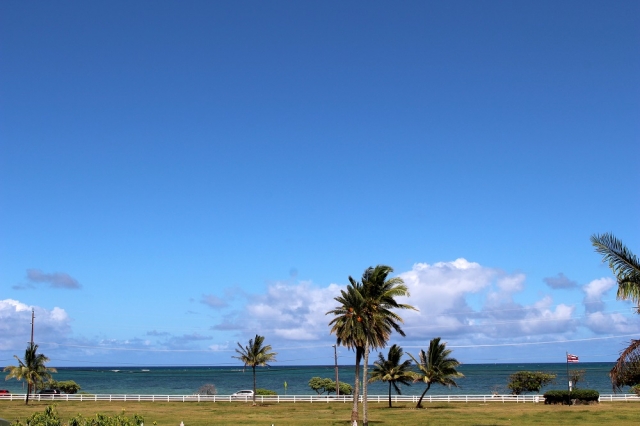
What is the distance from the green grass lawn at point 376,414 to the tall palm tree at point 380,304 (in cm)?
635

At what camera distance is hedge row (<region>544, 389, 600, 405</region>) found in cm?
6775

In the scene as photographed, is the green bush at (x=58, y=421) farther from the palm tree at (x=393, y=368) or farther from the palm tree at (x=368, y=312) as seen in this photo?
the palm tree at (x=393, y=368)

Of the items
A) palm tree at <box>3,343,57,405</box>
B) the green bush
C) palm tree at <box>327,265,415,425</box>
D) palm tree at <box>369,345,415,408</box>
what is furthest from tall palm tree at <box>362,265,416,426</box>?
palm tree at <box>3,343,57,405</box>

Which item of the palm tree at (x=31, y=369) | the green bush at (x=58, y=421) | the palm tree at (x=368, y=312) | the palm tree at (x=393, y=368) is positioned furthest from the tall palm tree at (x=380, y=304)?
the palm tree at (x=31, y=369)

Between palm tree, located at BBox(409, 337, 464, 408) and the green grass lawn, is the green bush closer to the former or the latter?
the green grass lawn

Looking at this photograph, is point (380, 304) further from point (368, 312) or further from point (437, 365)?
point (437, 365)

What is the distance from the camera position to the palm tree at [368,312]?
4862cm

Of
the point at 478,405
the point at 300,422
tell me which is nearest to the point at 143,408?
the point at 300,422

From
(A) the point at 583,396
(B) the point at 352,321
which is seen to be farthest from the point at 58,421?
(A) the point at 583,396

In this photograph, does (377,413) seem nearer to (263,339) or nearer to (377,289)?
(377,289)

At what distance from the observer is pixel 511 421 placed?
1971 inches

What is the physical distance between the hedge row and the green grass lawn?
144cm

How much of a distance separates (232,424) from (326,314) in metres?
10.8

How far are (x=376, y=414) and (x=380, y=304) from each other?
15355mm
